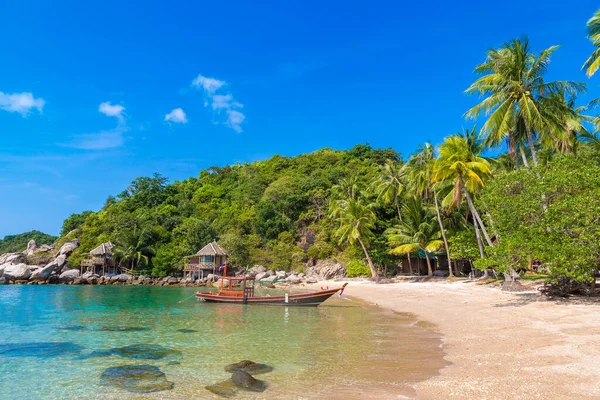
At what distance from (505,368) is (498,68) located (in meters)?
16.8

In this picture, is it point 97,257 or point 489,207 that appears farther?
point 97,257

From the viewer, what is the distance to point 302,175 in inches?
2245

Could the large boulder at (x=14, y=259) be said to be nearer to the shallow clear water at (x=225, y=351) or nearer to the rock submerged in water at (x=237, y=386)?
the shallow clear water at (x=225, y=351)

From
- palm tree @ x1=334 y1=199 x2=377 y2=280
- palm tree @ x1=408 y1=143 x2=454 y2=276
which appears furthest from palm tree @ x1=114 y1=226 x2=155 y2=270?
palm tree @ x1=408 y1=143 x2=454 y2=276

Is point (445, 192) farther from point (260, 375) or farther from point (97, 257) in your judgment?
point (97, 257)

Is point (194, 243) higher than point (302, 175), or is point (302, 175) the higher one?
point (302, 175)

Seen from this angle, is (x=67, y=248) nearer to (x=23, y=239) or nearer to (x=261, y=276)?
(x=261, y=276)

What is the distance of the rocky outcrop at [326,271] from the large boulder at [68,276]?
95.7 ft

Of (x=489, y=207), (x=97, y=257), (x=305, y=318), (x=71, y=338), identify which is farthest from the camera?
(x=97, y=257)

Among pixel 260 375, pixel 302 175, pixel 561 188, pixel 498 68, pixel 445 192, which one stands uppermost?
pixel 302 175

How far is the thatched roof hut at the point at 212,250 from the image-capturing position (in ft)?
142

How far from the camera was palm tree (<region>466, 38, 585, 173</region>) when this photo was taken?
17484mm

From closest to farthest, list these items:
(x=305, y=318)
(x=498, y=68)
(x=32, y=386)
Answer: (x=32, y=386) → (x=305, y=318) → (x=498, y=68)

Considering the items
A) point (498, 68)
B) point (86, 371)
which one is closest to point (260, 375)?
point (86, 371)
